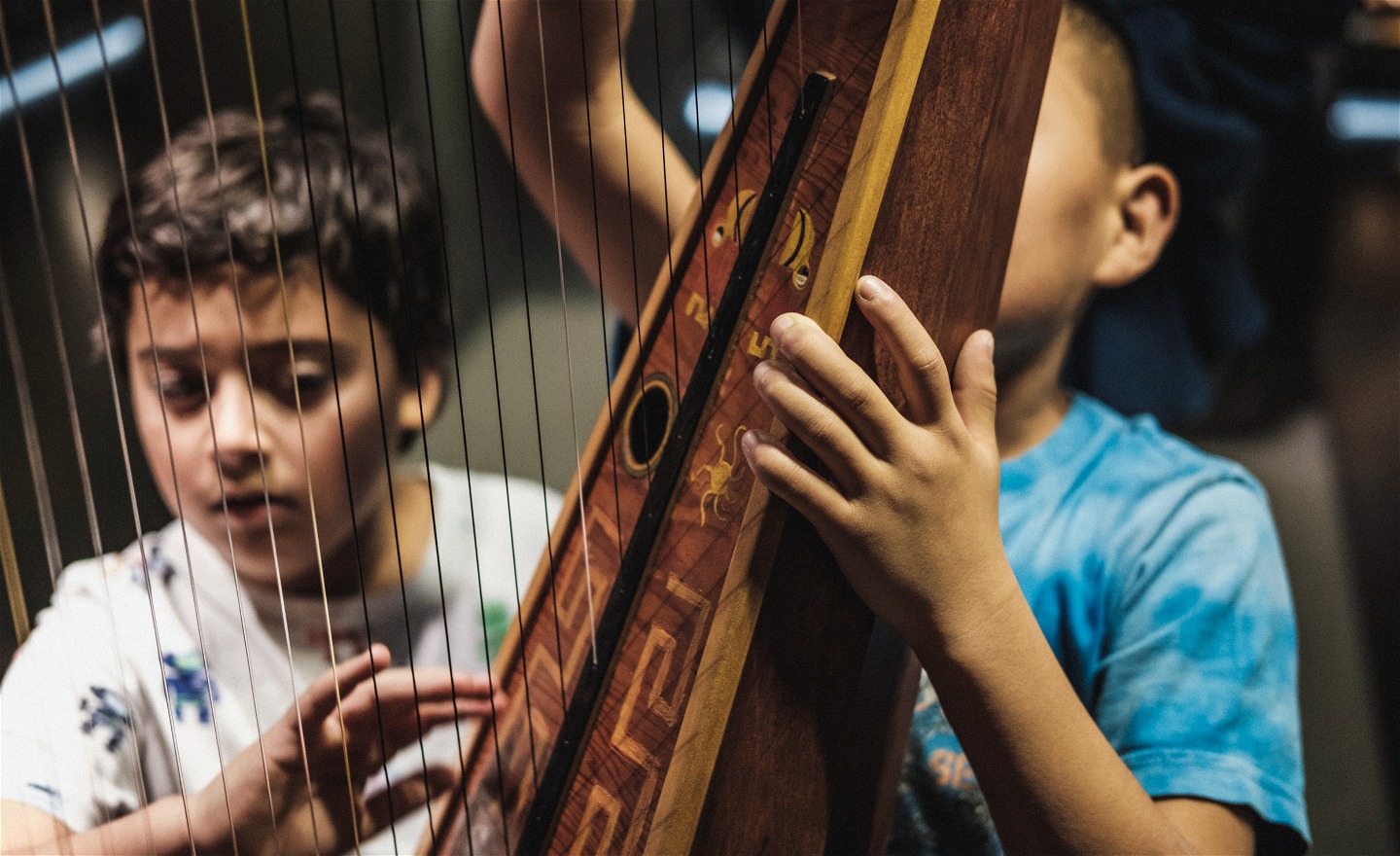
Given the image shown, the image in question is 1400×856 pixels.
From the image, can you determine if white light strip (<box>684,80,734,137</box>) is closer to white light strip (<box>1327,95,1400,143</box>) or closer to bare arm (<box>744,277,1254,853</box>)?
bare arm (<box>744,277,1254,853</box>)

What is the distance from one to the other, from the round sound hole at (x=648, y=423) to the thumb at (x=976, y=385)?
0.17 meters

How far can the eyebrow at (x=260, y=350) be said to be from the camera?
28.0 inches

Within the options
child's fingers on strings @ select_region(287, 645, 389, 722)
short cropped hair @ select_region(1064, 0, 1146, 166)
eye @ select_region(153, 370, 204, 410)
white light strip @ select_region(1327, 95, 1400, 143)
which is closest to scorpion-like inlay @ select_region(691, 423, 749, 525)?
child's fingers on strings @ select_region(287, 645, 389, 722)

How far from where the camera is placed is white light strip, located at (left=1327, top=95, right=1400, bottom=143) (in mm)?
1624

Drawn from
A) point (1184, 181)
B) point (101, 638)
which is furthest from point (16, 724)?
point (1184, 181)

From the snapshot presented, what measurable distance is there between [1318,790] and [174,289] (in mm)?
1632

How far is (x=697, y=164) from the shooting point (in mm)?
729

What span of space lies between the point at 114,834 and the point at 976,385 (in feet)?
1.82

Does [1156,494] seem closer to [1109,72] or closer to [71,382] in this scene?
[1109,72]

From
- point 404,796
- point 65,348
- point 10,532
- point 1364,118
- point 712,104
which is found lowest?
point 404,796

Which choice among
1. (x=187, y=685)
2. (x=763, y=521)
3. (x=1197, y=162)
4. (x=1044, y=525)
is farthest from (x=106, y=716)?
(x=1197, y=162)

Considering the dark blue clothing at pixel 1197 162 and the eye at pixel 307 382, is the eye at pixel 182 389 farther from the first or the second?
the dark blue clothing at pixel 1197 162

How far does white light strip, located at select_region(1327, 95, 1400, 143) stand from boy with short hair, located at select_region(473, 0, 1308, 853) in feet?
3.08

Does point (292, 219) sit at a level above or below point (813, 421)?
above
